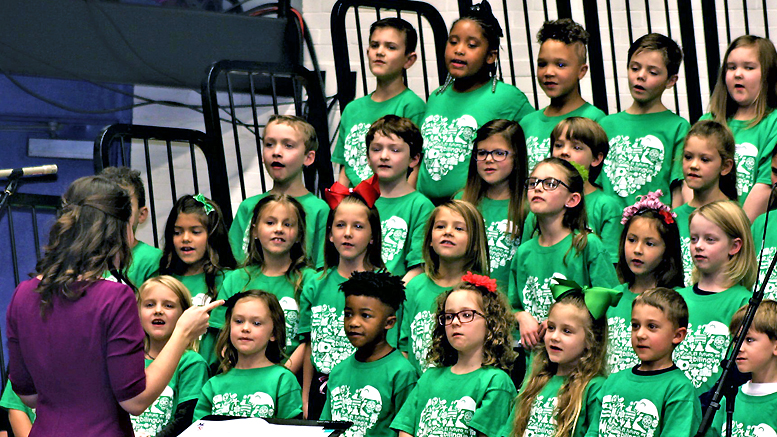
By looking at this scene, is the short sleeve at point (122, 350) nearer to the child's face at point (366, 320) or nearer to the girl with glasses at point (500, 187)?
the child's face at point (366, 320)

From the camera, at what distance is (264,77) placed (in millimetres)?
6297

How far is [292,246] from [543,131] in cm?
104

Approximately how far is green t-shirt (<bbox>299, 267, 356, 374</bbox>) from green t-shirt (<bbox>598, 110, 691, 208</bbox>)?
105 centimetres

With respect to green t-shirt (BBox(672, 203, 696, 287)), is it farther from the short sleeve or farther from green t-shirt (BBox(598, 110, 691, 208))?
the short sleeve

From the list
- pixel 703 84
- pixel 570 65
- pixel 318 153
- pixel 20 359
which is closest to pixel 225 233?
pixel 318 153

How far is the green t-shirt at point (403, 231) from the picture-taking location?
161 inches

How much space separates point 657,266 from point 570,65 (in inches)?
42.5

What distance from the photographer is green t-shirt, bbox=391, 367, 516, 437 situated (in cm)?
337

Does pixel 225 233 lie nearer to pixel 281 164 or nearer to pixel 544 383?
pixel 281 164

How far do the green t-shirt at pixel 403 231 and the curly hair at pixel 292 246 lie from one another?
296 mm

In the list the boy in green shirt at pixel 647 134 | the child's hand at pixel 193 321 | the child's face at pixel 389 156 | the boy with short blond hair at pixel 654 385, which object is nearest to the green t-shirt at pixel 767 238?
the boy in green shirt at pixel 647 134

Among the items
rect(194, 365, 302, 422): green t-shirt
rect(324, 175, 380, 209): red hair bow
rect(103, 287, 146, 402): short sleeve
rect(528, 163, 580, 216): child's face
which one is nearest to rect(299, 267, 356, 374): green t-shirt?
rect(194, 365, 302, 422): green t-shirt

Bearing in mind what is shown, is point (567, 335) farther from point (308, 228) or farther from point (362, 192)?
Result: point (308, 228)

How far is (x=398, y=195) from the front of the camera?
4238 mm
